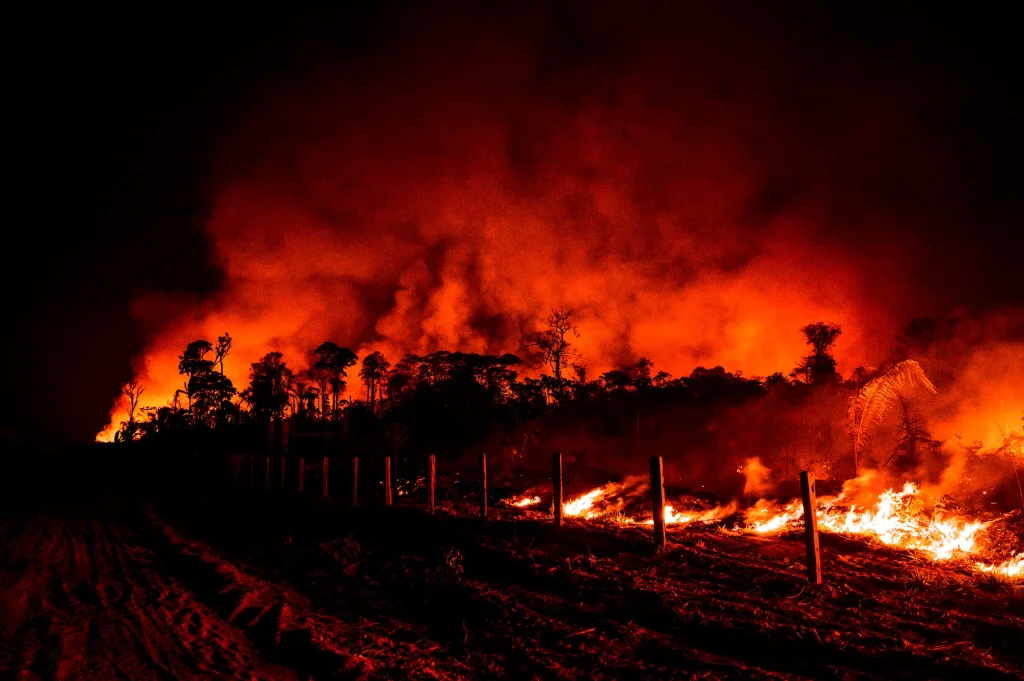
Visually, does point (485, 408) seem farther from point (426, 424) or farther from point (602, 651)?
point (602, 651)

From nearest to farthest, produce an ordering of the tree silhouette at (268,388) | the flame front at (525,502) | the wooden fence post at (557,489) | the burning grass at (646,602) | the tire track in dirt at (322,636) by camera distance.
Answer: the burning grass at (646,602) → the tire track in dirt at (322,636) → the wooden fence post at (557,489) → the flame front at (525,502) → the tree silhouette at (268,388)

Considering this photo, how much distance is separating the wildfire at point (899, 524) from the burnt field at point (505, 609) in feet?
2.65

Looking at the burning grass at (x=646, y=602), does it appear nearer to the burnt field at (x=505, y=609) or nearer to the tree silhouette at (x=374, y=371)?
the burnt field at (x=505, y=609)

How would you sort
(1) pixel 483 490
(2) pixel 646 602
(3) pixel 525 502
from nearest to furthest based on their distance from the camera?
1. (2) pixel 646 602
2. (1) pixel 483 490
3. (3) pixel 525 502

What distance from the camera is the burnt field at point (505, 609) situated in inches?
277

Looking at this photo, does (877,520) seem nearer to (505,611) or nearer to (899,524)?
(899,524)

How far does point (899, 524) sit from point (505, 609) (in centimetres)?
954

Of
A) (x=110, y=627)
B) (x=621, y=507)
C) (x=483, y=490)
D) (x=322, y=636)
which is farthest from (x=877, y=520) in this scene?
(x=110, y=627)

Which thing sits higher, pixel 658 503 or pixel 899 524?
pixel 658 503

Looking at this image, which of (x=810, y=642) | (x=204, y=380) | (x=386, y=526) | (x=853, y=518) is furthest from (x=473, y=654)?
(x=204, y=380)

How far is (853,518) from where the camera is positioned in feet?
45.6

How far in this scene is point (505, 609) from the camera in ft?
28.9

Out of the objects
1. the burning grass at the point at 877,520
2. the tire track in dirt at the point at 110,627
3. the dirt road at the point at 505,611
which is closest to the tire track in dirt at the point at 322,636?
the dirt road at the point at 505,611

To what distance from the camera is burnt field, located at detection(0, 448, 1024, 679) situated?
703 centimetres
